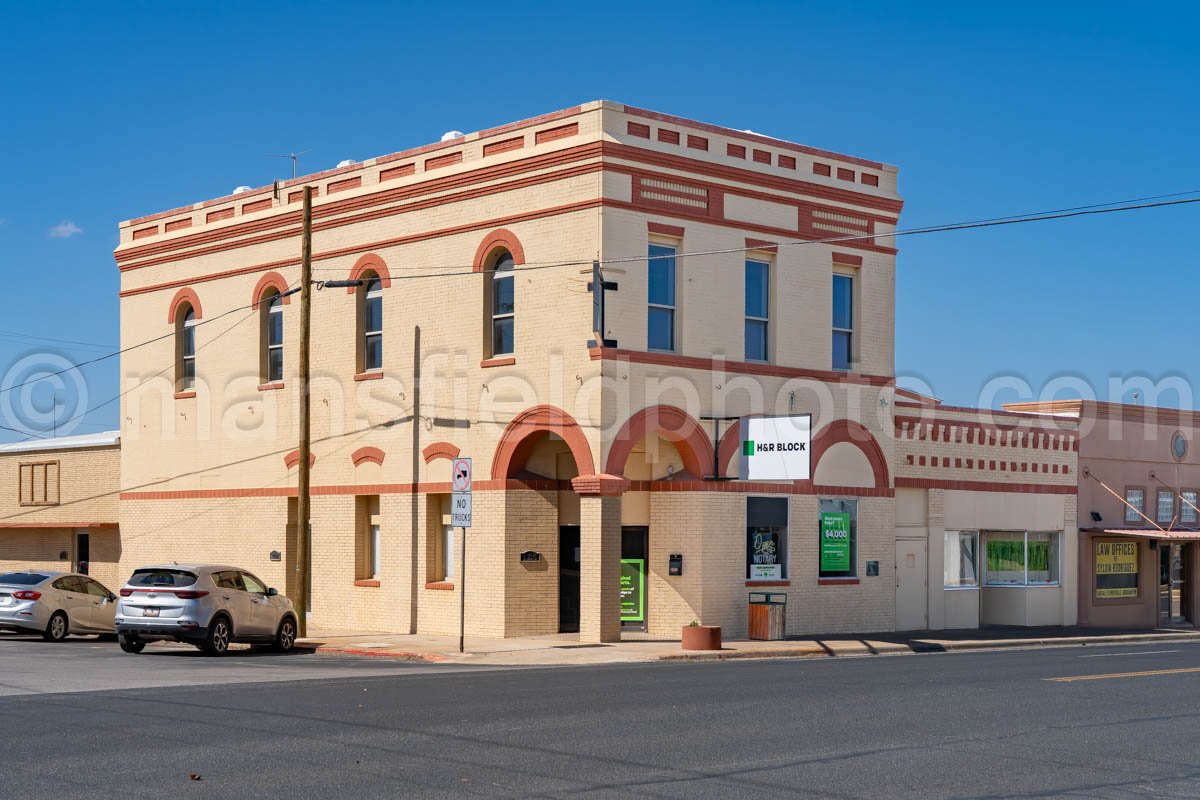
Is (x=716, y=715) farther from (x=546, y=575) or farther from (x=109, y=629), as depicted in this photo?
(x=109, y=629)

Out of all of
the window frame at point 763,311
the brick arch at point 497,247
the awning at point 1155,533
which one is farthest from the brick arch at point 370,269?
the awning at point 1155,533

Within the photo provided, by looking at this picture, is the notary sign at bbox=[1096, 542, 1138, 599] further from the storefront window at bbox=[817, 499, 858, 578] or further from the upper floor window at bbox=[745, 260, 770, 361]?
the upper floor window at bbox=[745, 260, 770, 361]

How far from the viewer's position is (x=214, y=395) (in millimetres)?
34656

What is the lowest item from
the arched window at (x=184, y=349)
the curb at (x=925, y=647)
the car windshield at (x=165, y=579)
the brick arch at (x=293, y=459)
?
the curb at (x=925, y=647)

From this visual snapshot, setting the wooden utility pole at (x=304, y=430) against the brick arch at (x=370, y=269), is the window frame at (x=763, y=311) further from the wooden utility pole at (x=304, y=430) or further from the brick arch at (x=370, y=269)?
the wooden utility pole at (x=304, y=430)

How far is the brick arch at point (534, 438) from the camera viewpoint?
1061 inches

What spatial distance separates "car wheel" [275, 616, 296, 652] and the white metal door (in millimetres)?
12937

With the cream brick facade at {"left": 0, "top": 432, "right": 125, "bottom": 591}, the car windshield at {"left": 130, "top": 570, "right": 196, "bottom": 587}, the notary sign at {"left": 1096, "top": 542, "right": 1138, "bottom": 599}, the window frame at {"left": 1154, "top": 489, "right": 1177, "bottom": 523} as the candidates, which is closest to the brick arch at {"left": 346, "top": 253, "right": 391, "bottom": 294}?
the car windshield at {"left": 130, "top": 570, "right": 196, "bottom": 587}

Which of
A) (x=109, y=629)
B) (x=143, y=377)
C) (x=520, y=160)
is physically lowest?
(x=109, y=629)

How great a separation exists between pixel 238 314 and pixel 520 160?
964cm

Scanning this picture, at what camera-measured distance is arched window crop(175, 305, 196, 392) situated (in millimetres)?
35750

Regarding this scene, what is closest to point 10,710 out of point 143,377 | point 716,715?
point 716,715

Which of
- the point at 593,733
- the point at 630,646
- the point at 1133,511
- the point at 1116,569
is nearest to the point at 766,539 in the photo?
the point at 630,646

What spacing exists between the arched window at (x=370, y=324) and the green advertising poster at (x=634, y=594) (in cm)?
711
